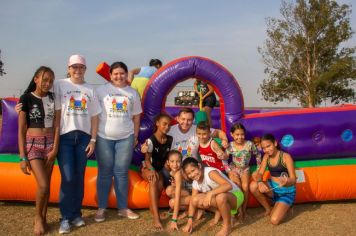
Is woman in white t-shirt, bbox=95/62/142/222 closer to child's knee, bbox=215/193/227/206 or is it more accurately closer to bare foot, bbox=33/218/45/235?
bare foot, bbox=33/218/45/235

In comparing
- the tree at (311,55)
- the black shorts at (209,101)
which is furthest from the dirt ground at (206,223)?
the tree at (311,55)

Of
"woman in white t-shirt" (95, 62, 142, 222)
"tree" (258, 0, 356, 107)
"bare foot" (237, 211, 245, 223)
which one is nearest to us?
"woman in white t-shirt" (95, 62, 142, 222)

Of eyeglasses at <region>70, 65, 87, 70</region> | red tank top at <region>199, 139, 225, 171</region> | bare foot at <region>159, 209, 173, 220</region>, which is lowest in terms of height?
bare foot at <region>159, 209, 173, 220</region>

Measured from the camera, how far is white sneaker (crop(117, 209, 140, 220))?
3647mm

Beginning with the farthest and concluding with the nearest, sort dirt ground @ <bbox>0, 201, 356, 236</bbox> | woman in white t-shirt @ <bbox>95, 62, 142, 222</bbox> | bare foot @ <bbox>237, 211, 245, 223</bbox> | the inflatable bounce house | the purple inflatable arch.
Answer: the purple inflatable arch → the inflatable bounce house → bare foot @ <bbox>237, 211, 245, 223</bbox> → woman in white t-shirt @ <bbox>95, 62, 142, 222</bbox> → dirt ground @ <bbox>0, 201, 356, 236</bbox>

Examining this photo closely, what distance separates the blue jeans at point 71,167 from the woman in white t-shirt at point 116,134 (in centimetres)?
23

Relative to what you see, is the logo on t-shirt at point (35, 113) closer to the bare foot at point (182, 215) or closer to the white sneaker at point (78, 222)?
the white sneaker at point (78, 222)

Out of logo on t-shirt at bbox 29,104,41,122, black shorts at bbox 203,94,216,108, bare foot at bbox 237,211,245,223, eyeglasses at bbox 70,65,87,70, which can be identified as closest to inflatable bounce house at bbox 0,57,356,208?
eyeglasses at bbox 70,65,87,70

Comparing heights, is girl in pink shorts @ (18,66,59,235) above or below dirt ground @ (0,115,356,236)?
above

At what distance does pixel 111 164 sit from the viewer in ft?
11.7

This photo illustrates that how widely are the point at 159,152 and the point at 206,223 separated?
833mm

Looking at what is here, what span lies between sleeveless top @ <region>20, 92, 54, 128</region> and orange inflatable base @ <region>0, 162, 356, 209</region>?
1019 millimetres

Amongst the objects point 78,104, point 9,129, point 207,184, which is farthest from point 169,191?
point 9,129

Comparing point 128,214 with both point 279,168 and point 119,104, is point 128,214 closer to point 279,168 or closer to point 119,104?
point 119,104
